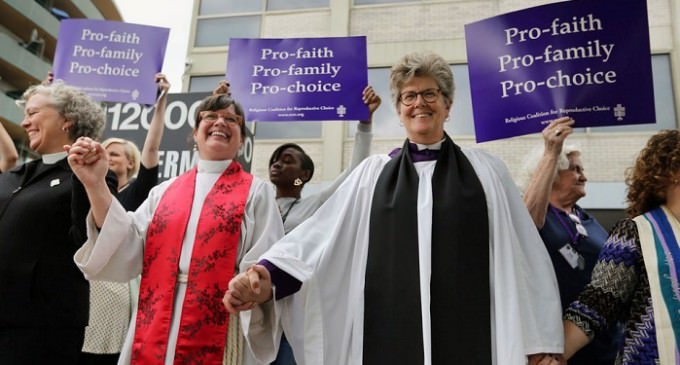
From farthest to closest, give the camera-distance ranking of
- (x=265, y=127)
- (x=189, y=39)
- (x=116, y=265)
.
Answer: (x=189, y=39), (x=265, y=127), (x=116, y=265)

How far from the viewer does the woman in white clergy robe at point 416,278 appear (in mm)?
1805

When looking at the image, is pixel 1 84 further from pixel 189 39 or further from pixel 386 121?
pixel 386 121

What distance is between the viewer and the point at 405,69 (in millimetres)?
2195

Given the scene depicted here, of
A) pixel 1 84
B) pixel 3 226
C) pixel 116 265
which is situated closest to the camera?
pixel 116 265

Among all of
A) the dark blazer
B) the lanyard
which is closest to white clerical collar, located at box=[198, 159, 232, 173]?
the dark blazer

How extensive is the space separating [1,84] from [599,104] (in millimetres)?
30013

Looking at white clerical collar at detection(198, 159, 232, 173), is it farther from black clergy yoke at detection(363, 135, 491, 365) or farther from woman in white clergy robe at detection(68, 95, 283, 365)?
black clergy yoke at detection(363, 135, 491, 365)

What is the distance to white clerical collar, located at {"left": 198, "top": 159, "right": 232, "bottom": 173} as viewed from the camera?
103 inches

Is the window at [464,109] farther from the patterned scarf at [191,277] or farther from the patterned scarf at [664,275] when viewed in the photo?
the patterned scarf at [664,275]

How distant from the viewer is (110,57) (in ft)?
12.7

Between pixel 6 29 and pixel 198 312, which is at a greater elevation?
pixel 6 29

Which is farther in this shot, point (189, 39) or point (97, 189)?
point (189, 39)

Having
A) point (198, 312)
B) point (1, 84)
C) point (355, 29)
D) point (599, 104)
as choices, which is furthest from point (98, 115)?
point (1, 84)

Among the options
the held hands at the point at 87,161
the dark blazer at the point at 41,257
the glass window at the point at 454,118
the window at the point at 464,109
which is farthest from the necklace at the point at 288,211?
the glass window at the point at 454,118
